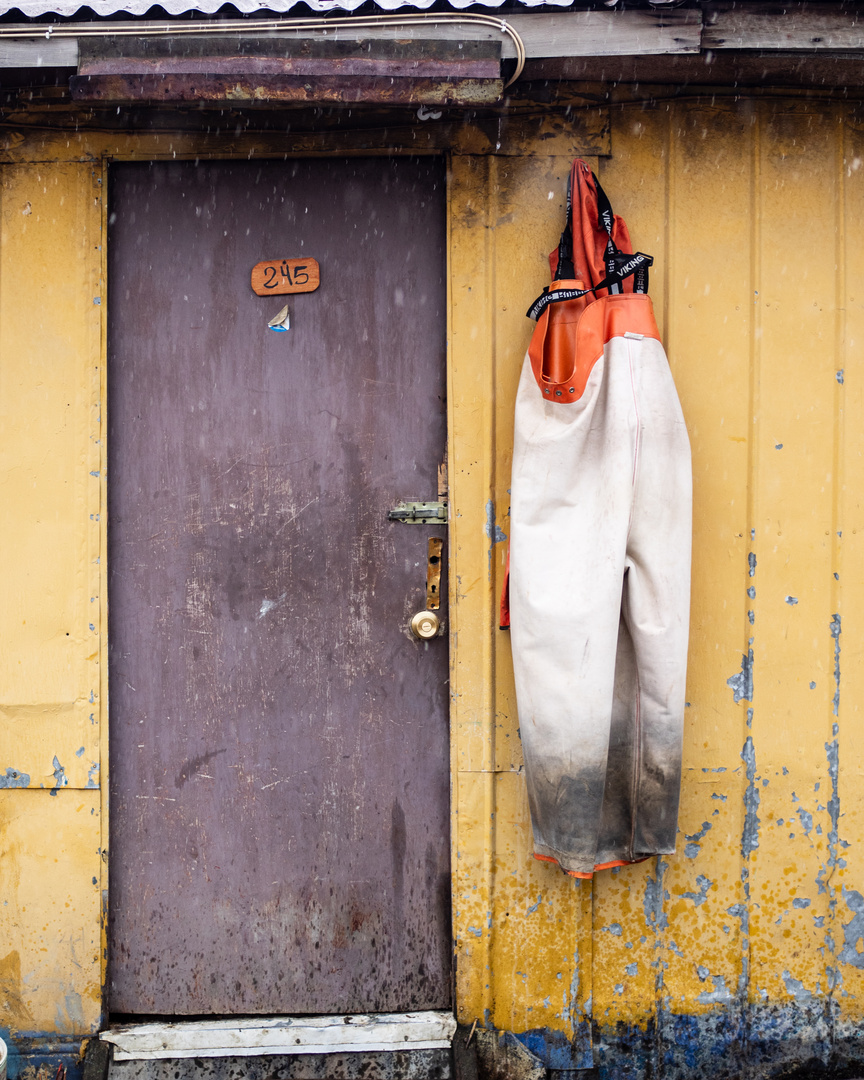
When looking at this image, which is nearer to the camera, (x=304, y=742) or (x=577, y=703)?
(x=577, y=703)

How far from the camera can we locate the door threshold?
2.19m

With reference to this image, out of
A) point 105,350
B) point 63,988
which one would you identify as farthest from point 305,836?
point 105,350

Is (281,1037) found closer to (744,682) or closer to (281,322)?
(744,682)

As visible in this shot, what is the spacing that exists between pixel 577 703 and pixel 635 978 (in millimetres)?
980

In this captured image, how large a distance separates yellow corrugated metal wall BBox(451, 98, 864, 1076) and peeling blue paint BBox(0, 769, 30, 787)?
4.57ft

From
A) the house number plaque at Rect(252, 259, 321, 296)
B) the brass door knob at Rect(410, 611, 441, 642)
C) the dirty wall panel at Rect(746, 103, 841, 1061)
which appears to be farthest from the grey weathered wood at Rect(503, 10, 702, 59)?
the brass door knob at Rect(410, 611, 441, 642)

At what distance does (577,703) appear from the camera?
198 cm

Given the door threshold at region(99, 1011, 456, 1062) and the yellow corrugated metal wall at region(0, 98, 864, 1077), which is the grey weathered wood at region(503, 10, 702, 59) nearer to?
the yellow corrugated metal wall at region(0, 98, 864, 1077)

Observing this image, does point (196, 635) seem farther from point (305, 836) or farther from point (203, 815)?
point (305, 836)

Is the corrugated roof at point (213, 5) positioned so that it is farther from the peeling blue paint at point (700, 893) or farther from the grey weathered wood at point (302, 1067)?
the grey weathered wood at point (302, 1067)

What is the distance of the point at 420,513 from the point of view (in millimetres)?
2252

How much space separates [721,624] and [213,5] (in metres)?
2.26

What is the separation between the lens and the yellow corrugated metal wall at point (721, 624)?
2168mm

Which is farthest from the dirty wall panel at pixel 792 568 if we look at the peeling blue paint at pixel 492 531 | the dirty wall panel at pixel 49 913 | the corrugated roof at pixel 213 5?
the dirty wall panel at pixel 49 913
